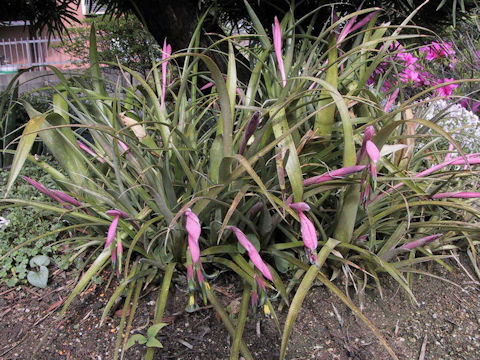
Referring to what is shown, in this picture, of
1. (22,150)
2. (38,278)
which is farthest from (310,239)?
(38,278)

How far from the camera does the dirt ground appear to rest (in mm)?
1144

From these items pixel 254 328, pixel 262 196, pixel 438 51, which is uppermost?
pixel 438 51

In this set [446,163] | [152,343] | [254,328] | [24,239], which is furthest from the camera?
[24,239]

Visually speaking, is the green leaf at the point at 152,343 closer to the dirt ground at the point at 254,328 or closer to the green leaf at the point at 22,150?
the dirt ground at the point at 254,328

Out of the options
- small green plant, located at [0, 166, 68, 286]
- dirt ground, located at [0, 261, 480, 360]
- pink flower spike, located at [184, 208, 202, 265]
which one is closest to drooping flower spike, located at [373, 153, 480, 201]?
dirt ground, located at [0, 261, 480, 360]

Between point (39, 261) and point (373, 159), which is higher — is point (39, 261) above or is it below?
below

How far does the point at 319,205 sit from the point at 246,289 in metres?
0.45

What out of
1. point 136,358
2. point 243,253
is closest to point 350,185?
point 243,253

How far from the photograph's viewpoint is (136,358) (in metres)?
1.11

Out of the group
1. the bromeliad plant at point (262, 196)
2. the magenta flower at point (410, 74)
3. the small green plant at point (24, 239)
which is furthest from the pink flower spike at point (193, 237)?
the magenta flower at point (410, 74)

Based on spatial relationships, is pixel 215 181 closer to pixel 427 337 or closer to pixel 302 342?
pixel 302 342

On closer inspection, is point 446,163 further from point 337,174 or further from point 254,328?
point 254,328

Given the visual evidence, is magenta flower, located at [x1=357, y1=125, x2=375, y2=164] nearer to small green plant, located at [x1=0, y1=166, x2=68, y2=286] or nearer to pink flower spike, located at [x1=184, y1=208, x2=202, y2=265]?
pink flower spike, located at [x1=184, y1=208, x2=202, y2=265]

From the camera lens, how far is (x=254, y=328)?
1.21 m
